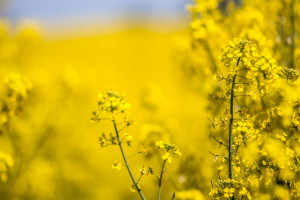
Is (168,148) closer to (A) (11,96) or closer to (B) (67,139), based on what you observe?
(A) (11,96)

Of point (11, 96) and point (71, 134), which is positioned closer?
point (11, 96)

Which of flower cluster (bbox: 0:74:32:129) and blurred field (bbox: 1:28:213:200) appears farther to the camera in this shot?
blurred field (bbox: 1:28:213:200)

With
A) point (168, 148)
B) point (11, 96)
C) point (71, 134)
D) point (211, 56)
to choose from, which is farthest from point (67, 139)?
point (168, 148)

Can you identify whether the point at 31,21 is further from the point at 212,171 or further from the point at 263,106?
the point at 263,106

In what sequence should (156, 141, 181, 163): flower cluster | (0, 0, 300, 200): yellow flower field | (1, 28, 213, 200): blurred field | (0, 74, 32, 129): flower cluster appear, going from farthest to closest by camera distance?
(1, 28, 213, 200): blurred field
(0, 74, 32, 129): flower cluster
(156, 141, 181, 163): flower cluster
(0, 0, 300, 200): yellow flower field

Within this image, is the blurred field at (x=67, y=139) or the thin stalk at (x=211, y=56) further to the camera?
the blurred field at (x=67, y=139)

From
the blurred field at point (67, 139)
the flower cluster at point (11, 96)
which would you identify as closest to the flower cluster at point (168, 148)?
the blurred field at point (67, 139)

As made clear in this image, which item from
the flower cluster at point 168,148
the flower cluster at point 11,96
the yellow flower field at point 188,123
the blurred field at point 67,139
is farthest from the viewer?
the blurred field at point 67,139

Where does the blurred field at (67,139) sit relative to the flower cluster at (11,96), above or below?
above

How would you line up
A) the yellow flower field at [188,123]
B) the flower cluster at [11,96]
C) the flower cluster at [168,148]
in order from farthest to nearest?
the flower cluster at [11,96], the flower cluster at [168,148], the yellow flower field at [188,123]

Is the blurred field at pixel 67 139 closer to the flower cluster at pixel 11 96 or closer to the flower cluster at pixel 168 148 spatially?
the flower cluster at pixel 11 96

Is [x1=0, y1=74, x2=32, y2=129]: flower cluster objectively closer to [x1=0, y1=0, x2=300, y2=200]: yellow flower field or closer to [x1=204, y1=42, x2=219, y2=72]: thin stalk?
[x1=0, y1=0, x2=300, y2=200]: yellow flower field

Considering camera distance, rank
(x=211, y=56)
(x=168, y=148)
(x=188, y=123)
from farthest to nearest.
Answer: (x=188, y=123), (x=211, y=56), (x=168, y=148)

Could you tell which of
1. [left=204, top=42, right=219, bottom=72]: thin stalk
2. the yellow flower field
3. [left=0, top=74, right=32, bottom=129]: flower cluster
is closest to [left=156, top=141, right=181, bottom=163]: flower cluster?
the yellow flower field
